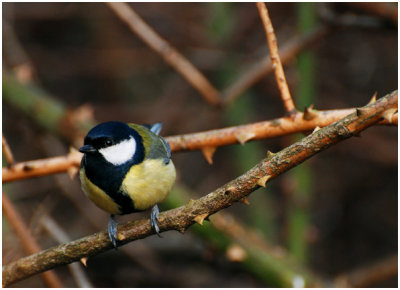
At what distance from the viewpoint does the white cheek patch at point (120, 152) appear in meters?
1.55

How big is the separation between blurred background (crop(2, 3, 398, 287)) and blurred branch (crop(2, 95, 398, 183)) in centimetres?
76

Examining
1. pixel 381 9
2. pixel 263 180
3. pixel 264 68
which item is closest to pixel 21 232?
pixel 263 180

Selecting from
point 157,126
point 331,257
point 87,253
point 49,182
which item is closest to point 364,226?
point 331,257

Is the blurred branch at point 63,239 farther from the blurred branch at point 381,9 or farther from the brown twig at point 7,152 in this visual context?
the blurred branch at point 381,9

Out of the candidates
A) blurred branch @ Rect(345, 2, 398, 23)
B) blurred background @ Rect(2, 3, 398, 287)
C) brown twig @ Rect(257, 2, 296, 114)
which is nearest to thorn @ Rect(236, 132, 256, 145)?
brown twig @ Rect(257, 2, 296, 114)

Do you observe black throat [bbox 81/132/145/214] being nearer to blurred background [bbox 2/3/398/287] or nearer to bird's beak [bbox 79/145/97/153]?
bird's beak [bbox 79/145/97/153]

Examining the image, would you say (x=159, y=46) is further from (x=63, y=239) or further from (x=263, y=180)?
(x=263, y=180)

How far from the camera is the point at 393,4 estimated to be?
2.22 metres

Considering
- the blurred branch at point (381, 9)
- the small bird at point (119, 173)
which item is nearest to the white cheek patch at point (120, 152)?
the small bird at point (119, 173)

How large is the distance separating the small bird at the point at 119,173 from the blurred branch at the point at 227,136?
3.0 inches

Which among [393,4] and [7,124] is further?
[7,124]

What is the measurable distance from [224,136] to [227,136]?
12 mm

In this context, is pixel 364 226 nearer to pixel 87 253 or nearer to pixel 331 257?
pixel 331 257

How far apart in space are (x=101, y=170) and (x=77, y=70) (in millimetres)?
2028
